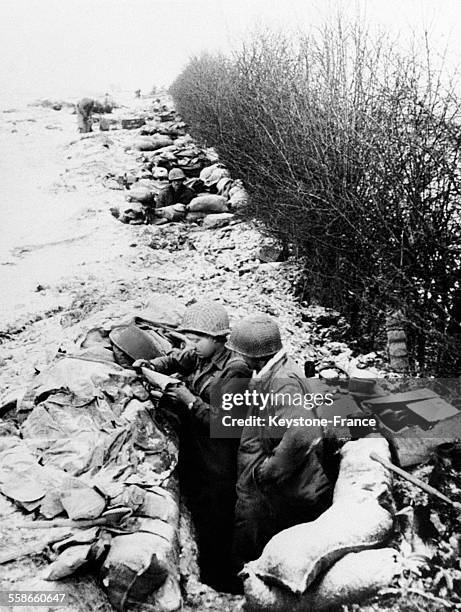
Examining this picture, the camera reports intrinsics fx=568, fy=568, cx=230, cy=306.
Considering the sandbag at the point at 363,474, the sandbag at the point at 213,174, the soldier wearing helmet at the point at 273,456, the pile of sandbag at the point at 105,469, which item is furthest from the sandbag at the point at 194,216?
the sandbag at the point at 363,474

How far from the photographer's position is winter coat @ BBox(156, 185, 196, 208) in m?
9.93

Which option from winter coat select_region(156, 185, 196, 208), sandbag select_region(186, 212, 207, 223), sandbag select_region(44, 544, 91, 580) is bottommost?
sandbag select_region(186, 212, 207, 223)

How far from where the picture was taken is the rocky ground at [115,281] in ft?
16.4

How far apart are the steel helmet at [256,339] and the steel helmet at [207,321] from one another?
34 centimetres

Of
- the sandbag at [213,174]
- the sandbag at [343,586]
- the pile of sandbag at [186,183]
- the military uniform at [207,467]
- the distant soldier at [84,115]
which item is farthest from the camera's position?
the distant soldier at [84,115]

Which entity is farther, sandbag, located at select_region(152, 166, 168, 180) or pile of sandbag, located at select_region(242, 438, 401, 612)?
sandbag, located at select_region(152, 166, 168, 180)

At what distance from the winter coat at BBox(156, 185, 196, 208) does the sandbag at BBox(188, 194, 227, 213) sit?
47cm

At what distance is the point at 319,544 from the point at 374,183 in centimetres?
285

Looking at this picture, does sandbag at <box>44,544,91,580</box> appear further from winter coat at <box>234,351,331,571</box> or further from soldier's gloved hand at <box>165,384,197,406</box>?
soldier's gloved hand at <box>165,384,197,406</box>

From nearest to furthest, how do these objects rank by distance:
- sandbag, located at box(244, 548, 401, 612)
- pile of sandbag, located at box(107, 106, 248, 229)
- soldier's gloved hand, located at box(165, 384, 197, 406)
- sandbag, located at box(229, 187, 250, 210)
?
1. sandbag, located at box(244, 548, 401, 612)
2. soldier's gloved hand, located at box(165, 384, 197, 406)
3. sandbag, located at box(229, 187, 250, 210)
4. pile of sandbag, located at box(107, 106, 248, 229)

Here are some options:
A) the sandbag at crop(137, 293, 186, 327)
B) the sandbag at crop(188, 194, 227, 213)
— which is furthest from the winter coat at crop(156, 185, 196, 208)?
the sandbag at crop(137, 293, 186, 327)

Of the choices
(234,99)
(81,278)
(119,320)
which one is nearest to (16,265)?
(81,278)

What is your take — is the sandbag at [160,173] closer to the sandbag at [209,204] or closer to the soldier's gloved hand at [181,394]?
the sandbag at [209,204]

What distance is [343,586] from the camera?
223cm
